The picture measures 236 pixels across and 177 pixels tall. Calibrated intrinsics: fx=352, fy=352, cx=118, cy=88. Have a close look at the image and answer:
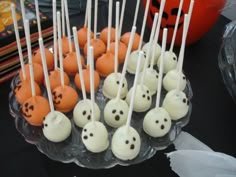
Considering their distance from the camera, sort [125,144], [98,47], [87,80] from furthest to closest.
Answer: [98,47], [87,80], [125,144]

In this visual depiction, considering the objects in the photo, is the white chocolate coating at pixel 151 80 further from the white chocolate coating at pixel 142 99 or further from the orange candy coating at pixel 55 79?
the orange candy coating at pixel 55 79

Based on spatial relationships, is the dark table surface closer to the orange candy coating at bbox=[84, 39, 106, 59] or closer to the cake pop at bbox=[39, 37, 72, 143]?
the cake pop at bbox=[39, 37, 72, 143]

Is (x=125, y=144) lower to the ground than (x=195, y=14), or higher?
lower

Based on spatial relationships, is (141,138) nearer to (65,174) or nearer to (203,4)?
(65,174)

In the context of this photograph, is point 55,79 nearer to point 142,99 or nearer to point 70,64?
point 70,64

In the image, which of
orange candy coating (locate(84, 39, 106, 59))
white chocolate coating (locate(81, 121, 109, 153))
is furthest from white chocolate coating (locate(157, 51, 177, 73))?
white chocolate coating (locate(81, 121, 109, 153))

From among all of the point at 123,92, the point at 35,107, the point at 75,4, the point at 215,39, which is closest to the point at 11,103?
the point at 35,107

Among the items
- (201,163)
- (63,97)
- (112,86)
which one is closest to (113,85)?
(112,86)
